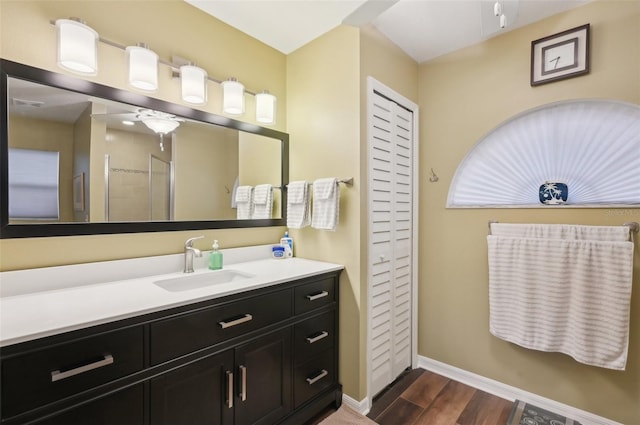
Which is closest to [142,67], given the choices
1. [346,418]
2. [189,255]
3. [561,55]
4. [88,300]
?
[189,255]

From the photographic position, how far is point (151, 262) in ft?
5.16

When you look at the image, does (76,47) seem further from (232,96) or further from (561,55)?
(561,55)

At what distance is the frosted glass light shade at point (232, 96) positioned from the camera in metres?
1.86

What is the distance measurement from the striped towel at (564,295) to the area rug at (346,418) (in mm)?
1033

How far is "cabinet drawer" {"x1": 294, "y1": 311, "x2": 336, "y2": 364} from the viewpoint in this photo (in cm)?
162

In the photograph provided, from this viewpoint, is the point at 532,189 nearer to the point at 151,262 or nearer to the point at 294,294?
the point at 294,294

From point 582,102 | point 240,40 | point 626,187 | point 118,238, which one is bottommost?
point 118,238

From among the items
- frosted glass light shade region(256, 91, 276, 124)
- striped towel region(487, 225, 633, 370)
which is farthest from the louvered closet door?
frosted glass light shade region(256, 91, 276, 124)

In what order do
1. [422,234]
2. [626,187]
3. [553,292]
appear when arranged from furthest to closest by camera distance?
[422,234]
[553,292]
[626,187]

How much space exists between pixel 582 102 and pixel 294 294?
2.03m

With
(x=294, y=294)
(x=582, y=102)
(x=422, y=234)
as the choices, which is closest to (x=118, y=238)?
(x=294, y=294)

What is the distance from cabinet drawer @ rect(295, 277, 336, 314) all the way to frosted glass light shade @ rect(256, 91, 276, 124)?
1200 mm

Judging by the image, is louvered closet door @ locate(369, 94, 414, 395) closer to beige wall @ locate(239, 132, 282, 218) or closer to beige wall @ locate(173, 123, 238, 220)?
beige wall @ locate(239, 132, 282, 218)

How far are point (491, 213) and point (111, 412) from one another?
228 cm
